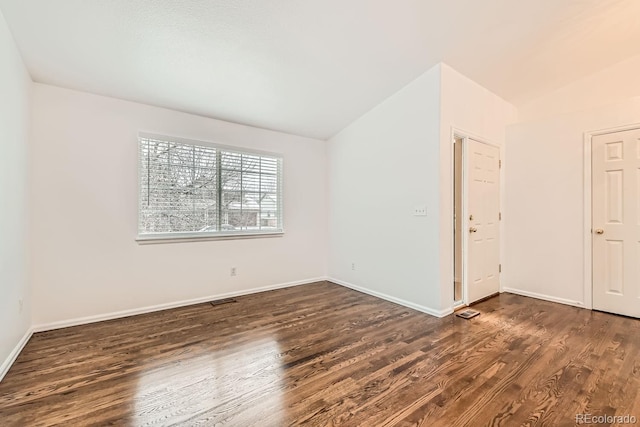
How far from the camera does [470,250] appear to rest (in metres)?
3.62

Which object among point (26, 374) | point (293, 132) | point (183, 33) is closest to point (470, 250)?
point (293, 132)

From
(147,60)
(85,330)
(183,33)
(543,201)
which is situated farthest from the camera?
(543,201)

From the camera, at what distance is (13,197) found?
233 cm

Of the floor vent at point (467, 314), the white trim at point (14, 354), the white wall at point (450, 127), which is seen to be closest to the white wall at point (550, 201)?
the white wall at point (450, 127)

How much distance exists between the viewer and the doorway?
359cm

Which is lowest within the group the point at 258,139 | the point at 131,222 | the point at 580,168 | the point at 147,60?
the point at 131,222

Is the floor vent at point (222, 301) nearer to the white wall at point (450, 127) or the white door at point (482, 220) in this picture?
the white wall at point (450, 127)

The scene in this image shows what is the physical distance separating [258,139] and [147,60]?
1.79 m

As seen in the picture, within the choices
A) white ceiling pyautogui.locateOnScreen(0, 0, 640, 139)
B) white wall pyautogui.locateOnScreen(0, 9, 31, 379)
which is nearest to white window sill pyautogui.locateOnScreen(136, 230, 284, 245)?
white wall pyautogui.locateOnScreen(0, 9, 31, 379)

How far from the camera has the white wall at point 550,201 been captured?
3553mm

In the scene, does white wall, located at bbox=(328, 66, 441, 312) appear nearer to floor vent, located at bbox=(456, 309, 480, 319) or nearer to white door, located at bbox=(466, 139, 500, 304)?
floor vent, located at bbox=(456, 309, 480, 319)

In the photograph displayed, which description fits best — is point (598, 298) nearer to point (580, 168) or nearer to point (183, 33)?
point (580, 168)

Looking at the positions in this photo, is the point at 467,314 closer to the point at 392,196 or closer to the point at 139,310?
the point at 392,196

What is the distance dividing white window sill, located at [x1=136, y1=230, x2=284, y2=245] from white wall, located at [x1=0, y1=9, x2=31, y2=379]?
1.01 metres
